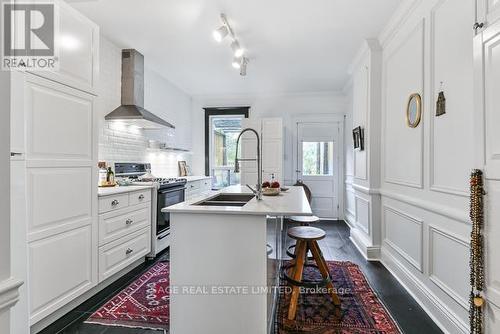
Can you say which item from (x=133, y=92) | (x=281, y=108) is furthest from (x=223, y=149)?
(x=133, y=92)

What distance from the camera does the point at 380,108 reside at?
323 cm

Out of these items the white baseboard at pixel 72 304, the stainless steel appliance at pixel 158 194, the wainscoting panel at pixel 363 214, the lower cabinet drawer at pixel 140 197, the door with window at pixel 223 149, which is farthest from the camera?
the door with window at pixel 223 149

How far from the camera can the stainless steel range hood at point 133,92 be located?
10.8 feet

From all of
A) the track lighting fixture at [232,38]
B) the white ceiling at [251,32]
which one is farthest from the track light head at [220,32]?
the white ceiling at [251,32]

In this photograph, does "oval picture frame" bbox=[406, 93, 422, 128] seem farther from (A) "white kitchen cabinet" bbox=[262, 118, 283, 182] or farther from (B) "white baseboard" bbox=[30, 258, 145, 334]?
(B) "white baseboard" bbox=[30, 258, 145, 334]

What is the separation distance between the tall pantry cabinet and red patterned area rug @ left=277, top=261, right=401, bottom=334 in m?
1.60

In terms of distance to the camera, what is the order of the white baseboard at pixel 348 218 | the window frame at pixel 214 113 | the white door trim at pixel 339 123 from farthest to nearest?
the window frame at pixel 214 113 < the white door trim at pixel 339 123 < the white baseboard at pixel 348 218

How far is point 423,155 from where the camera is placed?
2250 mm

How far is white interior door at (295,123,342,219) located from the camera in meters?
5.55

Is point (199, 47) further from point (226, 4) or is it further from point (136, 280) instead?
point (136, 280)

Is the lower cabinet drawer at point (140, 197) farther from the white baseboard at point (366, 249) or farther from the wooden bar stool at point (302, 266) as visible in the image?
the white baseboard at point (366, 249)

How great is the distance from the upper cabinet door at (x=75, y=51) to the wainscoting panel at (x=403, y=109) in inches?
109
